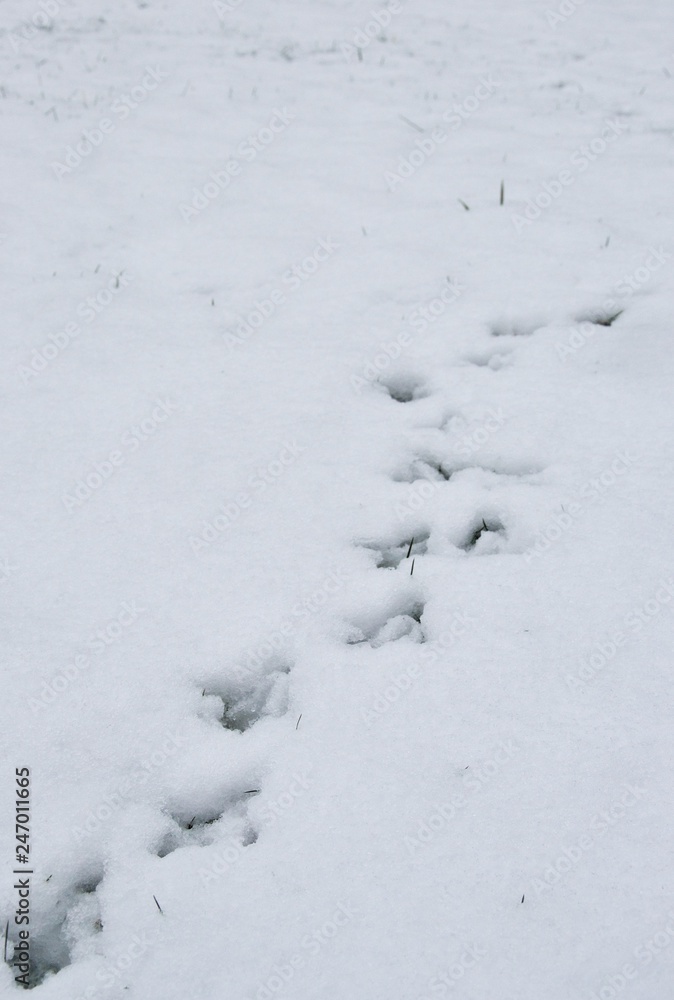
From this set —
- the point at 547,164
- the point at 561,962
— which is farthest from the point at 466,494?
the point at 547,164

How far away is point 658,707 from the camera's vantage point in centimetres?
214

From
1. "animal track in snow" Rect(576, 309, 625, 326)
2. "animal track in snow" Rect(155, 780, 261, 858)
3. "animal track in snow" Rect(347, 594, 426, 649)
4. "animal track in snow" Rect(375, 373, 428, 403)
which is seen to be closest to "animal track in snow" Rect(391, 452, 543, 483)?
"animal track in snow" Rect(375, 373, 428, 403)

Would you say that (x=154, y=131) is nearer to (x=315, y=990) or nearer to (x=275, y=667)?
(x=275, y=667)

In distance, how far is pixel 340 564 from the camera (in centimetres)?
256

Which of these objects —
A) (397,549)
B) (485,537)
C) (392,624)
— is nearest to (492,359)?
(485,537)

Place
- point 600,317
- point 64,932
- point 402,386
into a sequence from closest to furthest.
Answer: point 64,932 < point 402,386 < point 600,317

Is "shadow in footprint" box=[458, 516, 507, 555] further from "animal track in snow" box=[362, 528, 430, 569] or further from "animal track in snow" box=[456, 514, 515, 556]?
"animal track in snow" box=[362, 528, 430, 569]

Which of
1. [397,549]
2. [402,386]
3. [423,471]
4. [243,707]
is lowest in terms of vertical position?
[243,707]

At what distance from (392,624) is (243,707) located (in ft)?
1.83

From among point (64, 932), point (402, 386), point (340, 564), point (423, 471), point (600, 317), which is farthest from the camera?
point (600, 317)

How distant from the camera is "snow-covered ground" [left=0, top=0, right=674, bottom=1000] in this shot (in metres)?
1.81

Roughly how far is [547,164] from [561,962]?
4.61 metres

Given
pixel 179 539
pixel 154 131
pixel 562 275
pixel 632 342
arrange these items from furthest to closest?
1. pixel 154 131
2. pixel 562 275
3. pixel 632 342
4. pixel 179 539

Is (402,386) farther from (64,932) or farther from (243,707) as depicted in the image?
(64,932)
